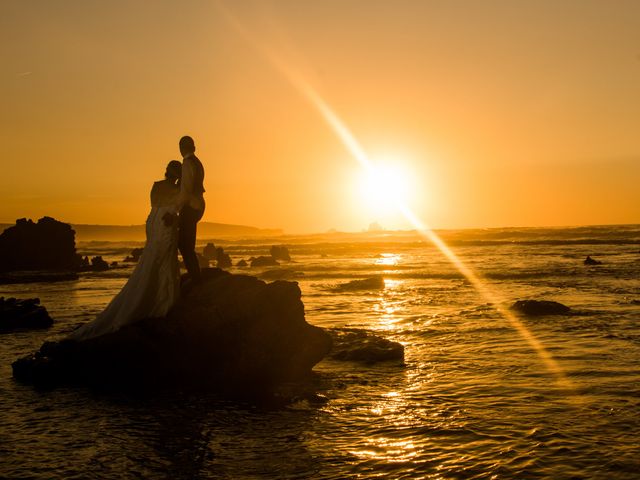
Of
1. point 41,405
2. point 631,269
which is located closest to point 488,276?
point 631,269

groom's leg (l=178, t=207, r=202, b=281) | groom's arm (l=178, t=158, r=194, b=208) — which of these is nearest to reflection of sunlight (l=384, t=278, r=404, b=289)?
groom's leg (l=178, t=207, r=202, b=281)

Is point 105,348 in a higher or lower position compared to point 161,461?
higher

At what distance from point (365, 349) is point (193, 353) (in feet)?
14.0

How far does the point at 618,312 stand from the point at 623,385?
33.4 feet

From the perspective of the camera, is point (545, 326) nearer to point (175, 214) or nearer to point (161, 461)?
point (175, 214)

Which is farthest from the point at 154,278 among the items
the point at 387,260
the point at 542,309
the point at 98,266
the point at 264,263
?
the point at 387,260

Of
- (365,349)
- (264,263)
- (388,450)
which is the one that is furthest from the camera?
(264,263)

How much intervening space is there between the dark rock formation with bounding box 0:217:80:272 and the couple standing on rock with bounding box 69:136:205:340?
41300 mm

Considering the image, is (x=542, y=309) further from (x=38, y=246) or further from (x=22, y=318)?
(x=38, y=246)

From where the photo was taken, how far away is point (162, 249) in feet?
37.8

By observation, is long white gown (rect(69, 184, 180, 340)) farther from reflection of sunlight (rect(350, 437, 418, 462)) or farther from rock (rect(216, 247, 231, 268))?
rock (rect(216, 247, 231, 268))

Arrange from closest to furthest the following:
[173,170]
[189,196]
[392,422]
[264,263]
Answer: [392,422], [189,196], [173,170], [264,263]

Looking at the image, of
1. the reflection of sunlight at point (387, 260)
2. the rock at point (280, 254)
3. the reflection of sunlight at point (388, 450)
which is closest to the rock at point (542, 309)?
the reflection of sunlight at point (388, 450)

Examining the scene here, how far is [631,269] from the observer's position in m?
38.7
